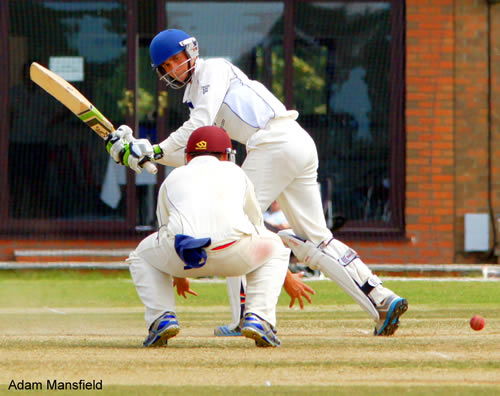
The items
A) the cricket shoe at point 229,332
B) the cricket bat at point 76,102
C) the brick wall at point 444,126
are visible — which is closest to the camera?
the cricket shoe at point 229,332

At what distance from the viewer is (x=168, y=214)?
638 cm

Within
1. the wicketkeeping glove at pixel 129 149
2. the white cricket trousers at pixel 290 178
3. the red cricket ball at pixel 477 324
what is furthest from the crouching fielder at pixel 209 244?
the red cricket ball at pixel 477 324

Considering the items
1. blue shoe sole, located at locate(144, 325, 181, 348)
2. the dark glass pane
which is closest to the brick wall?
the dark glass pane

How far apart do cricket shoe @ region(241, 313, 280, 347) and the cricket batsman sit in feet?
2.60

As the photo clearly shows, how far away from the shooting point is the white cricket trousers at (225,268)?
20.5ft

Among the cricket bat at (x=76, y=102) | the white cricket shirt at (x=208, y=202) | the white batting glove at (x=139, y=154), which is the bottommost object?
the white cricket shirt at (x=208, y=202)

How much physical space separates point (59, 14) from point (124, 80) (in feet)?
3.83

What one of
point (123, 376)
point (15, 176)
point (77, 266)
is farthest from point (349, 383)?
point (15, 176)

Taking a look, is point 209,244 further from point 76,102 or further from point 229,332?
point 76,102

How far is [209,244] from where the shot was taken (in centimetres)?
612

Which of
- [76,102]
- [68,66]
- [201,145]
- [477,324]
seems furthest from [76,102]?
[68,66]

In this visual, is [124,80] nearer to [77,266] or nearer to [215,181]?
[77,266]

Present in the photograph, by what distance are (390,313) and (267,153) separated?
3.82 ft

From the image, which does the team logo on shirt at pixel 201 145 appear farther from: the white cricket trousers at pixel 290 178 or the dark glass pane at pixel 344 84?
the dark glass pane at pixel 344 84
